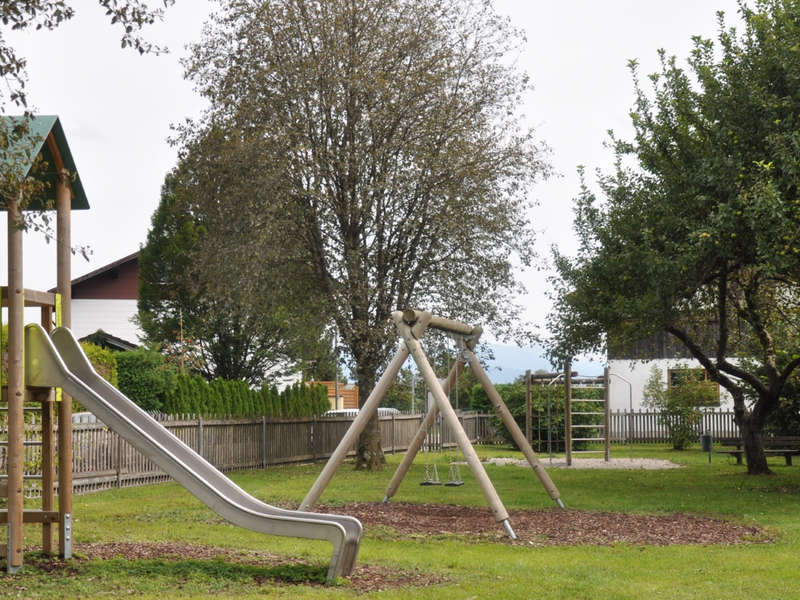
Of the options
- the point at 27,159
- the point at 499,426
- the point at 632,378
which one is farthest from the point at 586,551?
the point at 632,378

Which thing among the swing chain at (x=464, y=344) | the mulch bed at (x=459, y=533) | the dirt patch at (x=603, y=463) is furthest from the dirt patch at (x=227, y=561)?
the dirt patch at (x=603, y=463)

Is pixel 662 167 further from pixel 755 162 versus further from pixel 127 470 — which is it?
pixel 127 470

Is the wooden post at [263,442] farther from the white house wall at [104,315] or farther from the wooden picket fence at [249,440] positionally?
the white house wall at [104,315]

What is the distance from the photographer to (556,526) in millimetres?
11195

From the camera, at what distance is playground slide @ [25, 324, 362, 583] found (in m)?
7.46

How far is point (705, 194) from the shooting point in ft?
48.9

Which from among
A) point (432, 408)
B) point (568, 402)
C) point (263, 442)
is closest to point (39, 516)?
point (432, 408)

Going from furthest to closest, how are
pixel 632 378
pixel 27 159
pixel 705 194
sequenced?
pixel 632 378 → pixel 705 194 → pixel 27 159

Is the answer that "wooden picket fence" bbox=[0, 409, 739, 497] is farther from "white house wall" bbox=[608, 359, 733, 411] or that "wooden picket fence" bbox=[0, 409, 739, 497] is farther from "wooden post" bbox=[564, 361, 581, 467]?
"wooden post" bbox=[564, 361, 581, 467]

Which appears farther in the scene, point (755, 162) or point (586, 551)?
point (755, 162)

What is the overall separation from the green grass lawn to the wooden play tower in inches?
15.4

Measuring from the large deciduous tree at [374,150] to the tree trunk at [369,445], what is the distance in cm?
33

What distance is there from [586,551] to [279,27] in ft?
45.9

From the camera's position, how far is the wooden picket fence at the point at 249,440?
16141 mm
